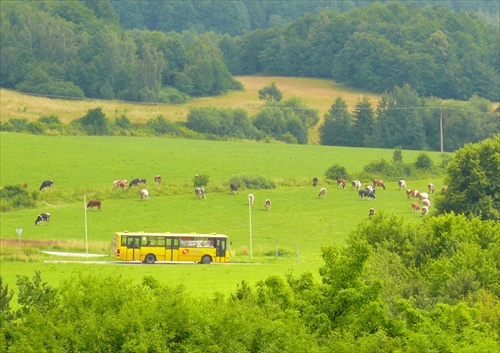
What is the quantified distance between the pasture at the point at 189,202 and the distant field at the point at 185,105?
39.9 ft

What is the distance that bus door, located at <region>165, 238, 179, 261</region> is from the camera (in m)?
72.0

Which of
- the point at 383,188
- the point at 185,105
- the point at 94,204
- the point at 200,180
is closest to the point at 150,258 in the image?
the point at 94,204

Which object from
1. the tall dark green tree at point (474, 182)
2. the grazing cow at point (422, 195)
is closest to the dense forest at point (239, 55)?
the grazing cow at point (422, 195)

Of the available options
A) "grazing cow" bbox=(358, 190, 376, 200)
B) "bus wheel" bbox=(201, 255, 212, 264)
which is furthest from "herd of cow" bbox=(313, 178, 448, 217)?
"bus wheel" bbox=(201, 255, 212, 264)

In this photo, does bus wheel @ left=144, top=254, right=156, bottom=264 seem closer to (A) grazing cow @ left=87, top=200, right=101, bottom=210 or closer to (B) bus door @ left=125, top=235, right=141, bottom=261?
(B) bus door @ left=125, top=235, right=141, bottom=261

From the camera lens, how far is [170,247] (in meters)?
72.1

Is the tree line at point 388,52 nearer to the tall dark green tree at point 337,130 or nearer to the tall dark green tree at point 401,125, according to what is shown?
the tall dark green tree at point 401,125

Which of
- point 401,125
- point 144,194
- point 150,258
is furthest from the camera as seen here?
point 401,125

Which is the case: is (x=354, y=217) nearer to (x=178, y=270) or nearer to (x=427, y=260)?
(x=178, y=270)

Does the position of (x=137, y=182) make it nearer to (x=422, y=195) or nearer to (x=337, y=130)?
(x=422, y=195)

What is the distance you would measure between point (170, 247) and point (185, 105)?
83130mm

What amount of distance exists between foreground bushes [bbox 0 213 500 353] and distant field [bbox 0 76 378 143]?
281 feet

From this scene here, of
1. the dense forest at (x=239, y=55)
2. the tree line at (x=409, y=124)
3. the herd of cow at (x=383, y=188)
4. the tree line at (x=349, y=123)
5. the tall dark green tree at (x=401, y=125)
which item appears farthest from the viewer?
the dense forest at (x=239, y=55)

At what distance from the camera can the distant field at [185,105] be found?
133750 mm
